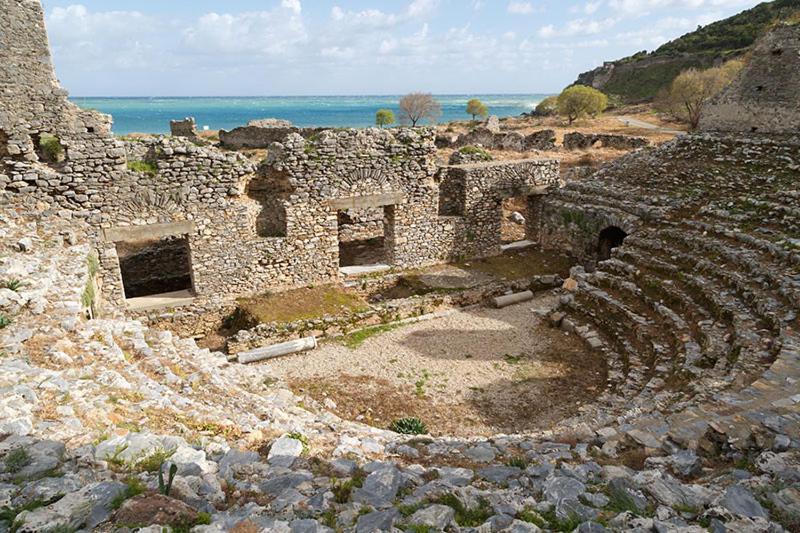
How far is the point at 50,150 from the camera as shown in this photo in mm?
11977

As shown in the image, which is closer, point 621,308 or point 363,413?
point 363,413

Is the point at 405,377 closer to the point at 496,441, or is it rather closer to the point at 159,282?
the point at 496,441

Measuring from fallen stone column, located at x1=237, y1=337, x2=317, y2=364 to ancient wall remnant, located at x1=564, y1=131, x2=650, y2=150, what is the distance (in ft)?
87.4

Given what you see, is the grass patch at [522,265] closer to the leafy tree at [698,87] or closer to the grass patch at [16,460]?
the grass patch at [16,460]

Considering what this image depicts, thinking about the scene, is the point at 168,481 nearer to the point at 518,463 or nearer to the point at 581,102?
the point at 518,463

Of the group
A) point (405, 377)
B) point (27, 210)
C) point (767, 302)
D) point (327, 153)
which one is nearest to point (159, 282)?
point (27, 210)

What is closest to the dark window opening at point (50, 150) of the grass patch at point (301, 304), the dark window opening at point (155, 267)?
the dark window opening at point (155, 267)

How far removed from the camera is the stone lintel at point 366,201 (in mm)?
14672

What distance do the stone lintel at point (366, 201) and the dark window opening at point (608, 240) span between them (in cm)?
644

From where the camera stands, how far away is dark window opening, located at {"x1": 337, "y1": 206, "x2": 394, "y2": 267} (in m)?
17.8

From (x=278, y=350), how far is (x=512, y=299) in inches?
257

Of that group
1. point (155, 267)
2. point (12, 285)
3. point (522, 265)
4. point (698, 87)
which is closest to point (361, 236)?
point (522, 265)

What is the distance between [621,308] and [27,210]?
13.1 m

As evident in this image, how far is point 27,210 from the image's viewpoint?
37.3ft
